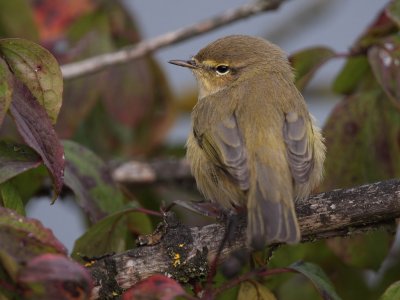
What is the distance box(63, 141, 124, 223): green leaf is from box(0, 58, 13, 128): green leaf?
1.05 meters

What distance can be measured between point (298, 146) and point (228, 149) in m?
0.35

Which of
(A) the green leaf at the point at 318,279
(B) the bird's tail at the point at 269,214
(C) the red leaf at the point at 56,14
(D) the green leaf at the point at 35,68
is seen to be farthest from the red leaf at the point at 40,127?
(C) the red leaf at the point at 56,14

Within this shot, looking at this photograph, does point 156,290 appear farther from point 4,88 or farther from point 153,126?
point 153,126

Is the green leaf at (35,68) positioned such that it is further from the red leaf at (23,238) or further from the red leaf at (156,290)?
the red leaf at (156,290)

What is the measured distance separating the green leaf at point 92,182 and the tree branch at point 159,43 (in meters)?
1.19

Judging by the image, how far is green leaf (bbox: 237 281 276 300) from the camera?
3209 mm

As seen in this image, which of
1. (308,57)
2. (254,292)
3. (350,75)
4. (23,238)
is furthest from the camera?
(350,75)

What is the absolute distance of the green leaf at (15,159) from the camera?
299 centimetres

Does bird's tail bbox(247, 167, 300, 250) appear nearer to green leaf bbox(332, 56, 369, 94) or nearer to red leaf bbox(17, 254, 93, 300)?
red leaf bbox(17, 254, 93, 300)

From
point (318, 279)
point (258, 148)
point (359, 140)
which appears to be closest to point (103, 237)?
point (258, 148)

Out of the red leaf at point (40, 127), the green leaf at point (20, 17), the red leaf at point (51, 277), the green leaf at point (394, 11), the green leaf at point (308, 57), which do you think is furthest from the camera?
the green leaf at point (20, 17)

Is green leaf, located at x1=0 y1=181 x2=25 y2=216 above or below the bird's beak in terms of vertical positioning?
below

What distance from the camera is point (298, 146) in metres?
3.95

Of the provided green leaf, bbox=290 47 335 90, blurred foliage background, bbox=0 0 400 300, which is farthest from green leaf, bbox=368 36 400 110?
green leaf, bbox=290 47 335 90
